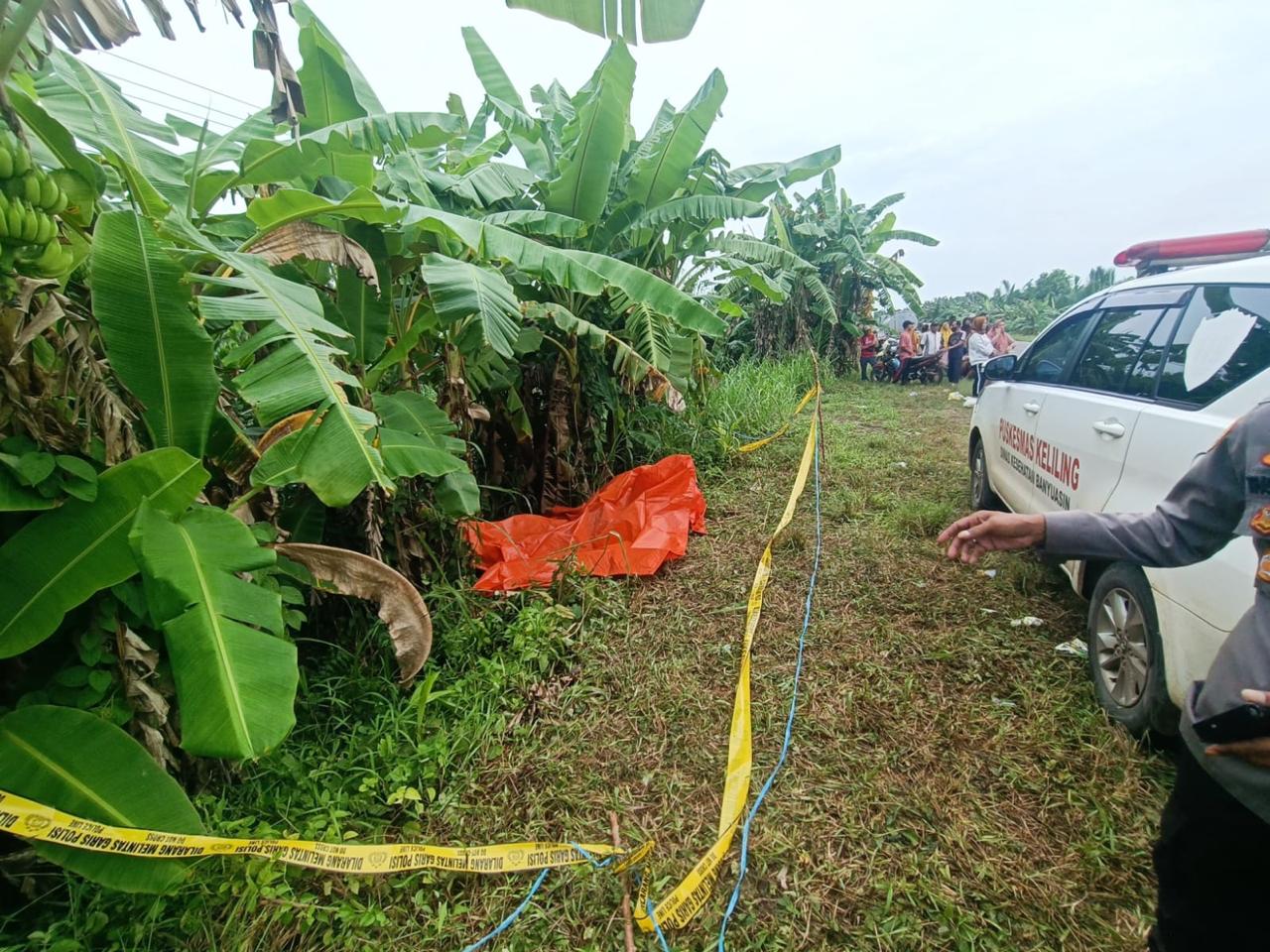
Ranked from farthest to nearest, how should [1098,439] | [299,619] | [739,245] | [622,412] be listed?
[739,245], [622,412], [1098,439], [299,619]

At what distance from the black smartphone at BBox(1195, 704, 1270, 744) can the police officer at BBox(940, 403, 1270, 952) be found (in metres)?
0.01

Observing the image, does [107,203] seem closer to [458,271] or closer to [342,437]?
[458,271]

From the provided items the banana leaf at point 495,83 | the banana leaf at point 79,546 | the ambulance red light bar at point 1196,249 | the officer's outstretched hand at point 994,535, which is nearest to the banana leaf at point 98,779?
the banana leaf at point 79,546

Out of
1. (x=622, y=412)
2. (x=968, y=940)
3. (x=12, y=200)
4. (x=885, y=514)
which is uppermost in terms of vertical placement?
(x=12, y=200)

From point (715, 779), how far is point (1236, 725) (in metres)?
1.57

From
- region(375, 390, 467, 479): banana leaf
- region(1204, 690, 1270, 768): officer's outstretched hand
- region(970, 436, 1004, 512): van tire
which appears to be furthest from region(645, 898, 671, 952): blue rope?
region(970, 436, 1004, 512): van tire

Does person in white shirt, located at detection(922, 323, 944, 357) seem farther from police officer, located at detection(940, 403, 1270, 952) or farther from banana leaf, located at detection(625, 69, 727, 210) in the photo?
police officer, located at detection(940, 403, 1270, 952)

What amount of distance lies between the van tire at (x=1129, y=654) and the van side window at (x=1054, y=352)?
4.34 ft

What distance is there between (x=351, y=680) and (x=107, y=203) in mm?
2108

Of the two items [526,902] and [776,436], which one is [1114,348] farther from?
[776,436]

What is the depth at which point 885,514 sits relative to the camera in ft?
14.5

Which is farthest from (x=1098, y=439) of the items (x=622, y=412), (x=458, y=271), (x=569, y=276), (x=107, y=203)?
(x=107, y=203)

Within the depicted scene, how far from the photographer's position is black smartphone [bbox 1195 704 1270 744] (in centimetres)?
96

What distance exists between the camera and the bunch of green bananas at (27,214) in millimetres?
1425
